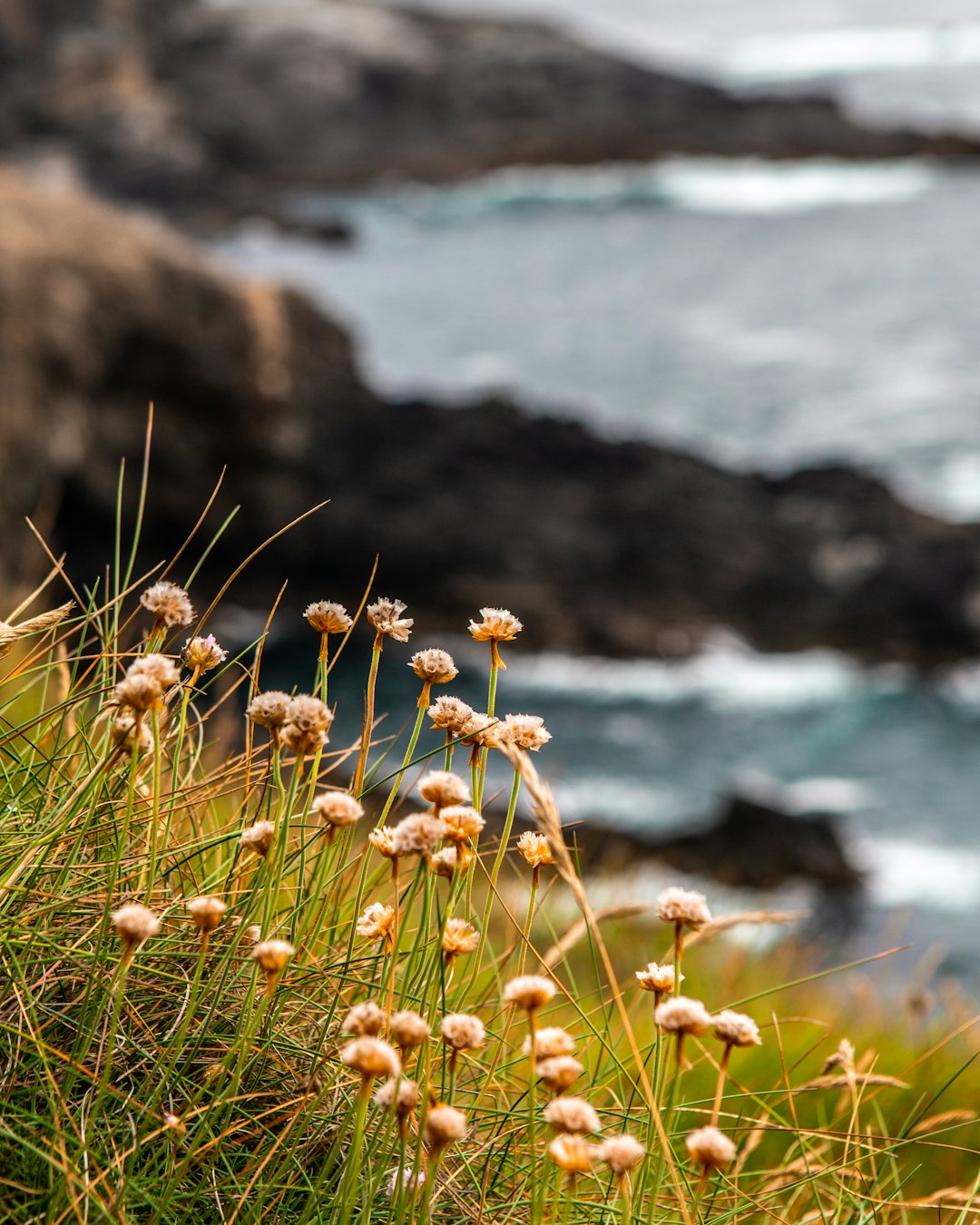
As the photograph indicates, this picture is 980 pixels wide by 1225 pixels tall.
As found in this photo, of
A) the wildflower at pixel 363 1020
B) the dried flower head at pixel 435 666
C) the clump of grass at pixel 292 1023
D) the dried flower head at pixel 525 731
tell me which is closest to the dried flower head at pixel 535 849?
the clump of grass at pixel 292 1023

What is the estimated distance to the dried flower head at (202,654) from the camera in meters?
1.43

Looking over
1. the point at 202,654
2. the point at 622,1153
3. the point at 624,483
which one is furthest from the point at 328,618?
the point at 624,483

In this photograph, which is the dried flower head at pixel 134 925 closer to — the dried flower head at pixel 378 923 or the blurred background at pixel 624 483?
the dried flower head at pixel 378 923

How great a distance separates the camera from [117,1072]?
4.24 feet

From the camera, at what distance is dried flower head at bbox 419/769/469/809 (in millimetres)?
1148

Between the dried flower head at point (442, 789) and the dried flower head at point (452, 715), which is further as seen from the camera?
the dried flower head at point (452, 715)

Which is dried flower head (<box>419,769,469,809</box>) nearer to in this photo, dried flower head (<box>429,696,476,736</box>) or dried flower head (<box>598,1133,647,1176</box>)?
dried flower head (<box>429,696,476,736</box>)

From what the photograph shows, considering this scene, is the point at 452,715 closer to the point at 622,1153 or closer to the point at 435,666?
the point at 435,666

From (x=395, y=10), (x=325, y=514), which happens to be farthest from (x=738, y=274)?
(x=395, y=10)

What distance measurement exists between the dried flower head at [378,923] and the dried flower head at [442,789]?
22cm

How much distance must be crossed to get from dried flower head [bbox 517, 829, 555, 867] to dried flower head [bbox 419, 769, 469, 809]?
18 cm

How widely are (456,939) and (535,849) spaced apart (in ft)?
0.56

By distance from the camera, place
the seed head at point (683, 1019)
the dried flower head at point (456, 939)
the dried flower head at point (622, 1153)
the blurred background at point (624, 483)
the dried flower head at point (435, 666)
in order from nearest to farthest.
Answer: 1. the dried flower head at point (622, 1153)
2. the seed head at point (683, 1019)
3. the dried flower head at point (456, 939)
4. the dried flower head at point (435, 666)
5. the blurred background at point (624, 483)

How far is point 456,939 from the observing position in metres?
1.22
